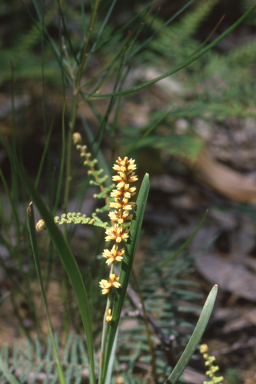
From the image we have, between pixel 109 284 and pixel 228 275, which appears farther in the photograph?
pixel 228 275

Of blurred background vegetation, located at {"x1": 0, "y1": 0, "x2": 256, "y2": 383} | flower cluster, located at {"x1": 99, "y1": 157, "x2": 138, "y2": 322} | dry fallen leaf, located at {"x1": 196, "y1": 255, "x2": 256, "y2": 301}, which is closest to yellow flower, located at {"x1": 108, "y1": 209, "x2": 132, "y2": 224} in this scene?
flower cluster, located at {"x1": 99, "y1": 157, "x2": 138, "y2": 322}

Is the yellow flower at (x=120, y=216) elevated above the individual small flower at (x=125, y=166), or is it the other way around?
the individual small flower at (x=125, y=166)

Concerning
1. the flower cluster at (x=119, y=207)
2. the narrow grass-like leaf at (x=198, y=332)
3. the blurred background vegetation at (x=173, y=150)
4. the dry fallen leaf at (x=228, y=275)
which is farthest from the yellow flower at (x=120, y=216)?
the dry fallen leaf at (x=228, y=275)

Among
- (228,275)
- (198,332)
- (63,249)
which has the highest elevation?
(63,249)

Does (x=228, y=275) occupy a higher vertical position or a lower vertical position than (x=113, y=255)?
lower

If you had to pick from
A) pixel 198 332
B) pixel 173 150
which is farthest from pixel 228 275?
pixel 198 332

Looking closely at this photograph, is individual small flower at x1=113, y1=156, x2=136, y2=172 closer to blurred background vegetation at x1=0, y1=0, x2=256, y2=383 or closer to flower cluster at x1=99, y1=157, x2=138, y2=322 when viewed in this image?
flower cluster at x1=99, y1=157, x2=138, y2=322

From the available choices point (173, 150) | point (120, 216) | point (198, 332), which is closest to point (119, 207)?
point (120, 216)

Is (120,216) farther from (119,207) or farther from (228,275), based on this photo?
(228,275)

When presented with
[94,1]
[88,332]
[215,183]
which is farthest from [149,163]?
[88,332]

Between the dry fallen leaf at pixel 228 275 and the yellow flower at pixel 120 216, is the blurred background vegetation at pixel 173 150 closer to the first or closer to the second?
the dry fallen leaf at pixel 228 275

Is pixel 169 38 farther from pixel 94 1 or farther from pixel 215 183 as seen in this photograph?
pixel 94 1
